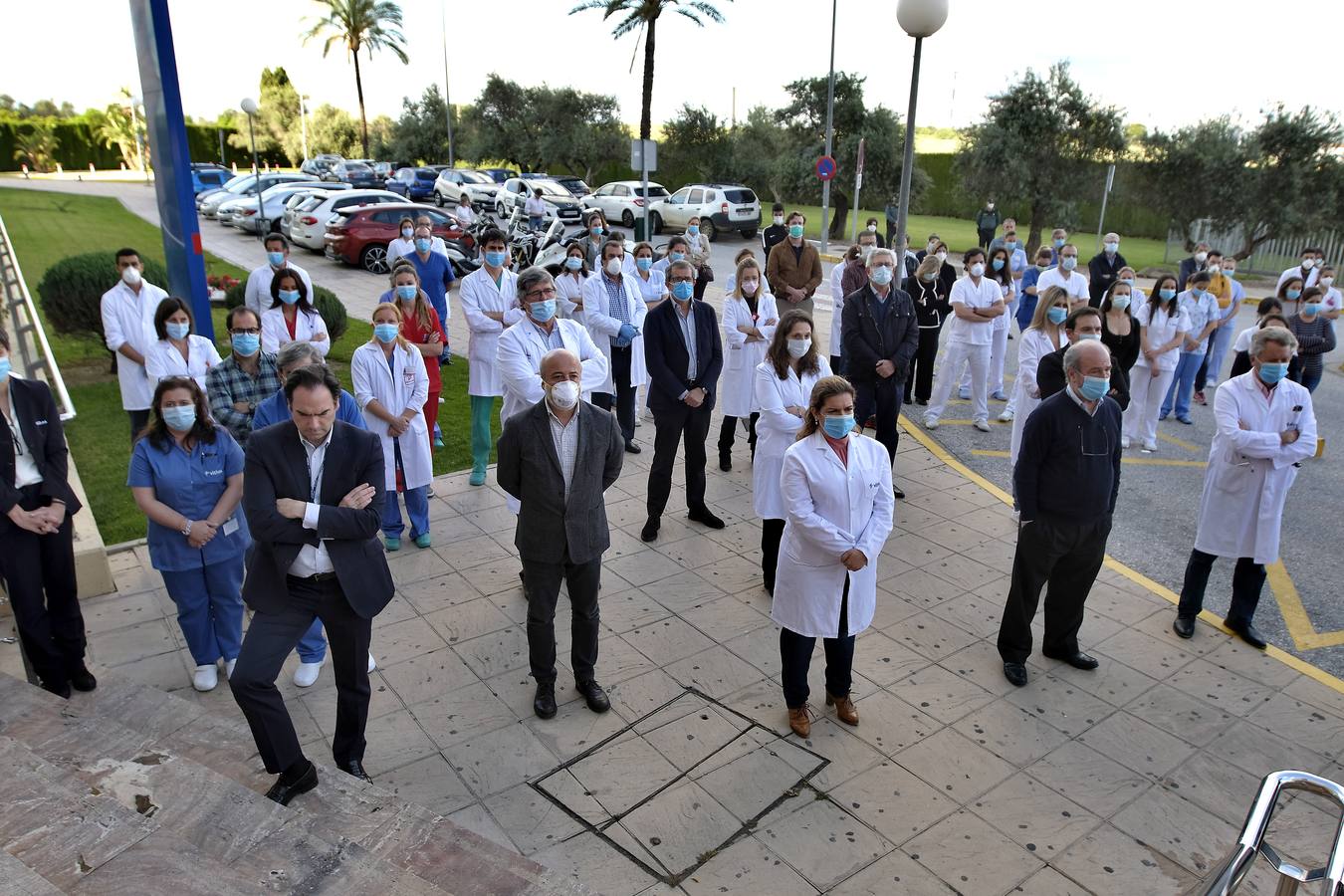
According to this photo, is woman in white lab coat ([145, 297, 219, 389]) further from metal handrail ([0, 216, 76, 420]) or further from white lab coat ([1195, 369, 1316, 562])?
white lab coat ([1195, 369, 1316, 562])

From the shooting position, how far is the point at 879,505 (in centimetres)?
464

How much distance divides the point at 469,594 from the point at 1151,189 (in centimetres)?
2668

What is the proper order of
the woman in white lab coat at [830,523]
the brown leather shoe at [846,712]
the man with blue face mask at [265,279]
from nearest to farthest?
the woman in white lab coat at [830,523] < the brown leather shoe at [846,712] < the man with blue face mask at [265,279]

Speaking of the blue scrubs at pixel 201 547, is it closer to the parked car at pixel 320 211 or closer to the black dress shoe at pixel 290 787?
the black dress shoe at pixel 290 787

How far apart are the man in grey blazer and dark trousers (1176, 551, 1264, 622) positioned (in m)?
3.90

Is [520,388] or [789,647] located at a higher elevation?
[520,388]

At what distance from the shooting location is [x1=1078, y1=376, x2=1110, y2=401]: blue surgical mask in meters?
5.07

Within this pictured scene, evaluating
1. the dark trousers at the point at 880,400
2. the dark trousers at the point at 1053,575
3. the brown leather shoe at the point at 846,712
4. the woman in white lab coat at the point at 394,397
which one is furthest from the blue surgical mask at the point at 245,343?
the dark trousers at the point at 1053,575

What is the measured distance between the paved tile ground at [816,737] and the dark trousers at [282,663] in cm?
38

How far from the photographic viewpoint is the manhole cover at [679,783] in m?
4.07

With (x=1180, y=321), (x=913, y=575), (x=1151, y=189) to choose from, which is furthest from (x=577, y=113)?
(x=913, y=575)

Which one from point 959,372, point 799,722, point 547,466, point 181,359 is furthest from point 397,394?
point 959,372

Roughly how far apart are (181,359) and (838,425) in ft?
16.6

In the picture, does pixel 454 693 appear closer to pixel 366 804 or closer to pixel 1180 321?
pixel 366 804
